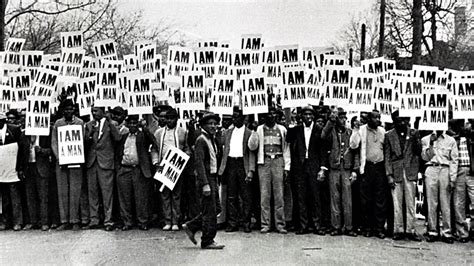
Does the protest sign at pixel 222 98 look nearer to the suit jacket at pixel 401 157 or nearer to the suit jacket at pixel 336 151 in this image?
the suit jacket at pixel 336 151

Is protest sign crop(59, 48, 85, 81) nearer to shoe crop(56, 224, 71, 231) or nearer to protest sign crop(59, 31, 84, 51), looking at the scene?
protest sign crop(59, 31, 84, 51)

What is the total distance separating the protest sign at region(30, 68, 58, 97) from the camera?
11711 mm

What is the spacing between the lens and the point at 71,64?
1277cm

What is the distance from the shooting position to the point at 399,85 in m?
11.4

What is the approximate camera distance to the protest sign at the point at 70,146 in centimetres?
1152

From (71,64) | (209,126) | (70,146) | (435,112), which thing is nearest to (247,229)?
(209,126)

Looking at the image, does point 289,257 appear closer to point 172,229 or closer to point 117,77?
point 172,229

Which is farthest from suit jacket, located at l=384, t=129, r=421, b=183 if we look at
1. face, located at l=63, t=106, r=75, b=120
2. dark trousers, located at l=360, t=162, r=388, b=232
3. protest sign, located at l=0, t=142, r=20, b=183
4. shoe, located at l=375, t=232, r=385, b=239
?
protest sign, located at l=0, t=142, r=20, b=183

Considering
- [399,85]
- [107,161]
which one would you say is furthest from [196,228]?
[399,85]

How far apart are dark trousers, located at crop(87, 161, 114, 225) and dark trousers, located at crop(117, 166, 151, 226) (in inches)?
6.7

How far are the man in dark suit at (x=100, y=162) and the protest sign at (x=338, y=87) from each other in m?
3.76

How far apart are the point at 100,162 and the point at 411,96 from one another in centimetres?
548

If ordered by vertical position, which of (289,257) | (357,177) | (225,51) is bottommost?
(289,257)

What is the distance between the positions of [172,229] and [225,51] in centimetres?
356
